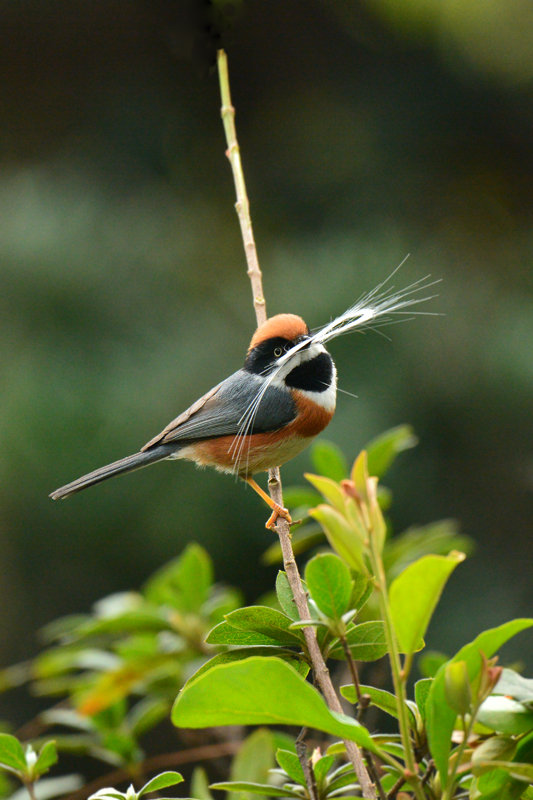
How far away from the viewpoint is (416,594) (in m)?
0.68

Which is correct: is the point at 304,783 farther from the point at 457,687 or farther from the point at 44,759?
the point at 44,759

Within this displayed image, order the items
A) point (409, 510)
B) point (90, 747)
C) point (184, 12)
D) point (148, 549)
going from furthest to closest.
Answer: point (148, 549), point (409, 510), point (90, 747), point (184, 12)

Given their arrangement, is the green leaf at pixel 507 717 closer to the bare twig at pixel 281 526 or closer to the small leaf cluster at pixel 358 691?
the small leaf cluster at pixel 358 691

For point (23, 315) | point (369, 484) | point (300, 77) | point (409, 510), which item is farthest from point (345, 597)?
point (300, 77)

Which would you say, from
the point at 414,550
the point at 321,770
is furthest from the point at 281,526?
the point at 414,550

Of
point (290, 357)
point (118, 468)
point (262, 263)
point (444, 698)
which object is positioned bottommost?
point (444, 698)

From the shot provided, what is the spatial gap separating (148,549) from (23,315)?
56.2 inches

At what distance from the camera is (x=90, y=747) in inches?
69.7

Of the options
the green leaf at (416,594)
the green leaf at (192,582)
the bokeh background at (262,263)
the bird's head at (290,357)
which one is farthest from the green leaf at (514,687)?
the bokeh background at (262,263)

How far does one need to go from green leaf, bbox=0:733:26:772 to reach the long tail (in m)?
0.80

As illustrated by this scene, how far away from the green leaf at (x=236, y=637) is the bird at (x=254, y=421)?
1130 millimetres

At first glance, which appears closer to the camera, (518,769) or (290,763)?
(518,769)

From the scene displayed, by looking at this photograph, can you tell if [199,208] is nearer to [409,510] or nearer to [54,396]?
[54,396]

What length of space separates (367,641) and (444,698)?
0.20 metres
